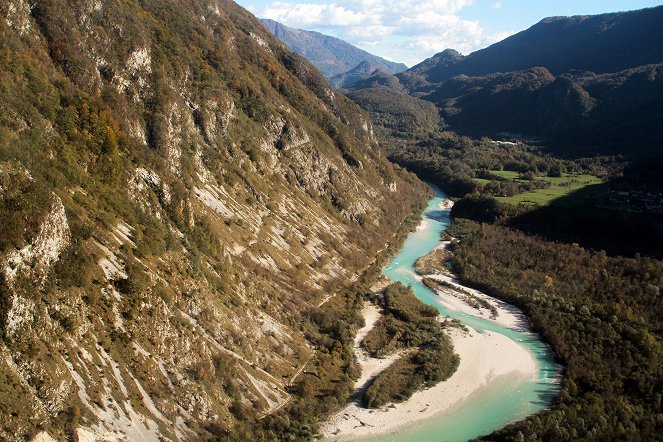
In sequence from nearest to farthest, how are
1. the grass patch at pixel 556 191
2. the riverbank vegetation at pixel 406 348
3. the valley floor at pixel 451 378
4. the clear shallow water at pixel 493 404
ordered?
the valley floor at pixel 451 378 → the clear shallow water at pixel 493 404 → the riverbank vegetation at pixel 406 348 → the grass patch at pixel 556 191

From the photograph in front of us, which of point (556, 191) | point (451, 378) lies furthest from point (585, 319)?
point (556, 191)

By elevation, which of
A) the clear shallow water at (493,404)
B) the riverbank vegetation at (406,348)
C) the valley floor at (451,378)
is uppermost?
the riverbank vegetation at (406,348)

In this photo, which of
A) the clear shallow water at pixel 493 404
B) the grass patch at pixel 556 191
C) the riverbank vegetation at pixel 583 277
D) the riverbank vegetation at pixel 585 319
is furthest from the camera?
the grass patch at pixel 556 191

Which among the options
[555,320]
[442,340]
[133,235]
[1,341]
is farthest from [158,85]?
[555,320]

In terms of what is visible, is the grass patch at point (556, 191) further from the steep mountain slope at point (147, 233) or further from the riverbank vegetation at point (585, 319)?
the steep mountain slope at point (147, 233)

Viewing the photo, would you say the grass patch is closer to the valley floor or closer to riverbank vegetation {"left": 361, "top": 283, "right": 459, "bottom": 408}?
the valley floor

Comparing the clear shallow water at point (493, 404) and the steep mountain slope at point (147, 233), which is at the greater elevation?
the steep mountain slope at point (147, 233)

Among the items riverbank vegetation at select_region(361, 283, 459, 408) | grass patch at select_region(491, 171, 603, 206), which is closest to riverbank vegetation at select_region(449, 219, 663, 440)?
riverbank vegetation at select_region(361, 283, 459, 408)

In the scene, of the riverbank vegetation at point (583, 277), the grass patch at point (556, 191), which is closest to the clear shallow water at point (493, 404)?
the riverbank vegetation at point (583, 277)
